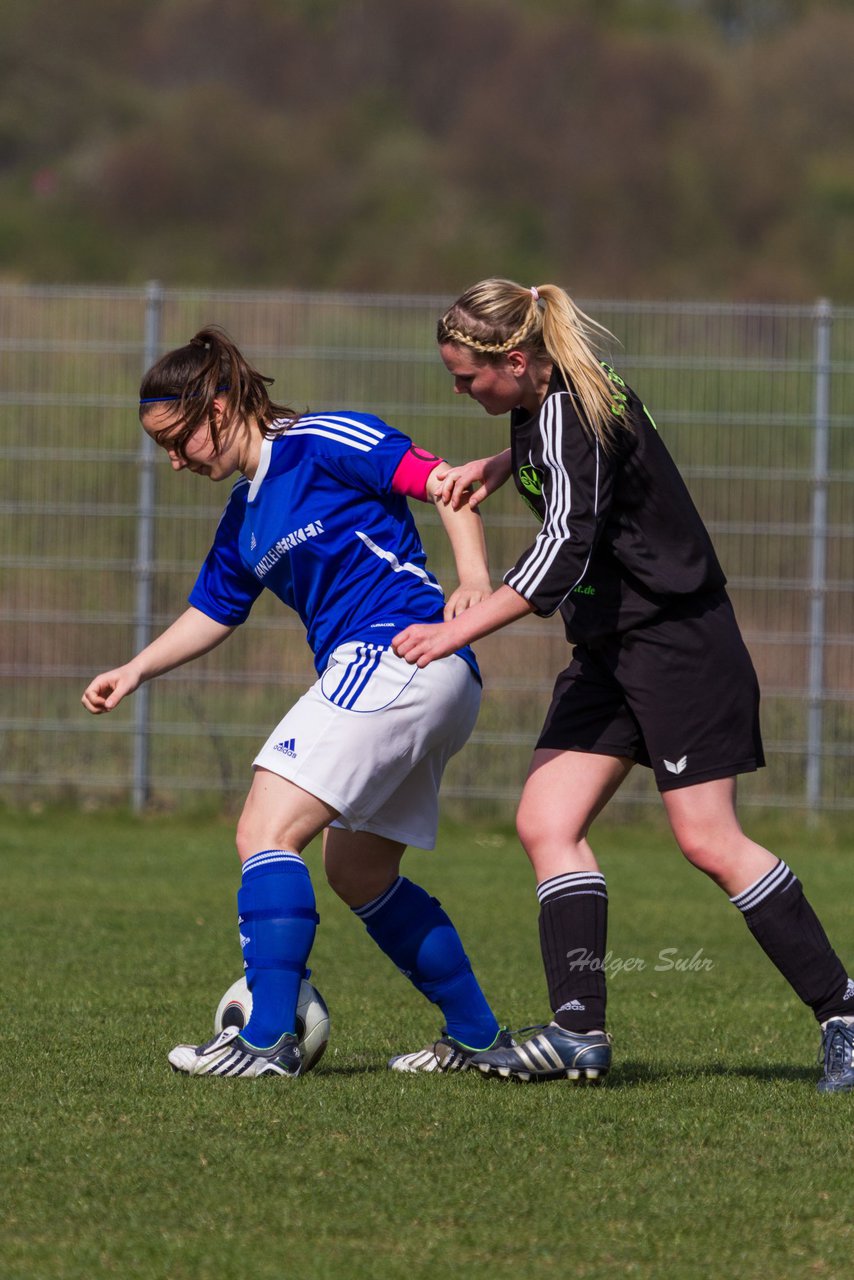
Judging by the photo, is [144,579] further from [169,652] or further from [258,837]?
[258,837]

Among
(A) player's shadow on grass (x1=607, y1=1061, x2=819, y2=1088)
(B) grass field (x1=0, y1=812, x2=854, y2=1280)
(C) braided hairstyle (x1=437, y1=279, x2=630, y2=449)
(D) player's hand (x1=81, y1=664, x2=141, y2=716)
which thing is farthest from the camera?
(D) player's hand (x1=81, y1=664, x2=141, y2=716)

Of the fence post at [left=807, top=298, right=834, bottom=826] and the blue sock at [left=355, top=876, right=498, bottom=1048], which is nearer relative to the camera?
the blue sock at [left=355, top=876, right=498, bottom=1048]

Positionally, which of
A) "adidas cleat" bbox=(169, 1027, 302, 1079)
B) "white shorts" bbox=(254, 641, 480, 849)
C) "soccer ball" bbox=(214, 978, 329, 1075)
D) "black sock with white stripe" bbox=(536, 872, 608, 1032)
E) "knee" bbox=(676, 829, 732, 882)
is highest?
"white shorts" bbox=(254, 641, 480, 849)

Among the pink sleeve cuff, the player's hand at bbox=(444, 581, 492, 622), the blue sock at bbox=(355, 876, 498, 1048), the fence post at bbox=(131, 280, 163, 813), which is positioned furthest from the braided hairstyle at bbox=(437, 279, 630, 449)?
the fence post at bbox=(131, 280, 163, 813)

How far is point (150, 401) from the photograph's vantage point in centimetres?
477

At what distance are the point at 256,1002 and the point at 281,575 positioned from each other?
1.04 m

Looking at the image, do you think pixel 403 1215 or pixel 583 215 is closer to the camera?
pixel 403 1215

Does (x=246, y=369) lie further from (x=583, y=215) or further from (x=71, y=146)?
(x=71, y=146)

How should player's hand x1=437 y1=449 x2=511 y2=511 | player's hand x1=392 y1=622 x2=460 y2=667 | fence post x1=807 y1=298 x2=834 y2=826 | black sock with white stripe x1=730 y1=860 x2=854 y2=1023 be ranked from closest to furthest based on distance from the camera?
1. player's hand x1=392 y1=622 x2=460 y2=667
2. black sock with white stripe x1=730 y1=860 x2=854 y2=1023
3. player's hand x1=437 y1=449 x2=511 y2=511
4. fence post x1=807 y1=298 x2=834 y2=826

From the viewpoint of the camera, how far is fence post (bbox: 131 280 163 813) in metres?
10.9

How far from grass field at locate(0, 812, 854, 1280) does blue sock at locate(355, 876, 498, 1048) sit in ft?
0.78

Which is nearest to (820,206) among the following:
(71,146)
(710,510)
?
(71,146)

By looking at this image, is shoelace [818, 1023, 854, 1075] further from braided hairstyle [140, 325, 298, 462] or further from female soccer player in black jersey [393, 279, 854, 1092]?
braided hairstyle [140, 325, 298, 462]

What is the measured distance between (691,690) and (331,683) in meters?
0.85
